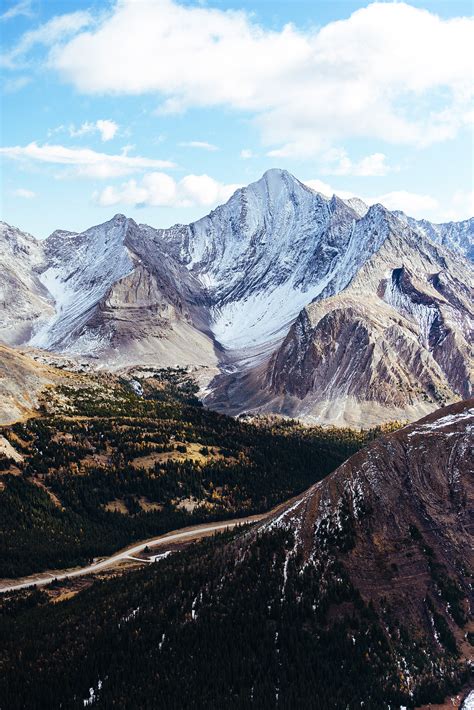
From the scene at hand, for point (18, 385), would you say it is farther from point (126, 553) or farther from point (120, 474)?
point (126, 553)

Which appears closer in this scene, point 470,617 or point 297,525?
point 470,617

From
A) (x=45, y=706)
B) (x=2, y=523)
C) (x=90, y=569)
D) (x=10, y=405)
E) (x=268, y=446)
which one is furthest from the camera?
(x=268, y=446)

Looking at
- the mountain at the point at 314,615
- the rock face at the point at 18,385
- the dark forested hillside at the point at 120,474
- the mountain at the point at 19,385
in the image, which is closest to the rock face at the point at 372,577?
the mountain at the point at 314,615

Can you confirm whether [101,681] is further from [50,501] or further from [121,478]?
[121,478]

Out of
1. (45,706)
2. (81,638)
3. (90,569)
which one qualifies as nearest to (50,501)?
(90,569)

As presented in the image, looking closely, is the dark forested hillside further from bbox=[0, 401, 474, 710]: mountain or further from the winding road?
bbox=[0, 401, 474, 710]: mountain

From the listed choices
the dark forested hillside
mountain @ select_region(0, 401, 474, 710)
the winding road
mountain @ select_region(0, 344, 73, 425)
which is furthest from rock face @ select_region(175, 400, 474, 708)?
mountain @ select_region(0, 344, 73, 425)

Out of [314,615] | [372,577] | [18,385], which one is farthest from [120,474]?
[372,577]
